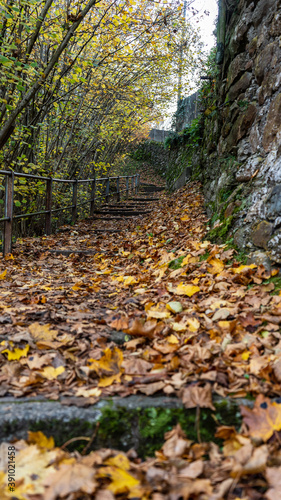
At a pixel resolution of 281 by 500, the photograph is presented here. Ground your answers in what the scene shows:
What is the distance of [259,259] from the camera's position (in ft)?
8.25

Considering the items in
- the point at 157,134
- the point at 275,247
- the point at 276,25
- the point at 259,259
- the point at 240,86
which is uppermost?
the point at 157,134

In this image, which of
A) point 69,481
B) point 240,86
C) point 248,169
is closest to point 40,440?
point 69,481

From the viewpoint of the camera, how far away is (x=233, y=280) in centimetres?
249

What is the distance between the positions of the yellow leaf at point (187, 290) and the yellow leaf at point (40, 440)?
4.62ft

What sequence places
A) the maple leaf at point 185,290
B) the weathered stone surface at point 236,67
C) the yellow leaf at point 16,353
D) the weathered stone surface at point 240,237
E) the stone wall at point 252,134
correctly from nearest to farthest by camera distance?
the yellow leaf at point 16,353 < the maple leaf at point 185,290 < the stone wall at point 252,134 < the weathered stone surface at point 240,237 < the weathered stone surface at point 236,67

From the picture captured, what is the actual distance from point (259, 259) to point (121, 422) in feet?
5.40

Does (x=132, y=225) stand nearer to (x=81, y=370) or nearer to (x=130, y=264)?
(x=130, y=264)

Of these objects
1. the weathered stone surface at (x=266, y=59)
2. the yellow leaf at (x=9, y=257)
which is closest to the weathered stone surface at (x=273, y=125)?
the weathered stone surface at (x=266, y=59)

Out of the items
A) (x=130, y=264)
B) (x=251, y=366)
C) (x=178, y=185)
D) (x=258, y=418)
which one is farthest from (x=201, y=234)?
(x=178, y=185)

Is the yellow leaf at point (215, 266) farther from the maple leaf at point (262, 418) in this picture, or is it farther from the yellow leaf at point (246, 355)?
the maple leaf at point (262, 418)

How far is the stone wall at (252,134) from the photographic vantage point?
2.66 meters

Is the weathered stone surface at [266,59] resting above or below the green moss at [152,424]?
above

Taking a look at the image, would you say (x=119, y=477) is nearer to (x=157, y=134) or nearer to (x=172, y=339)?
(x=172, y=339)

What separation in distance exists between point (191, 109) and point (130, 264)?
38.8 feet
